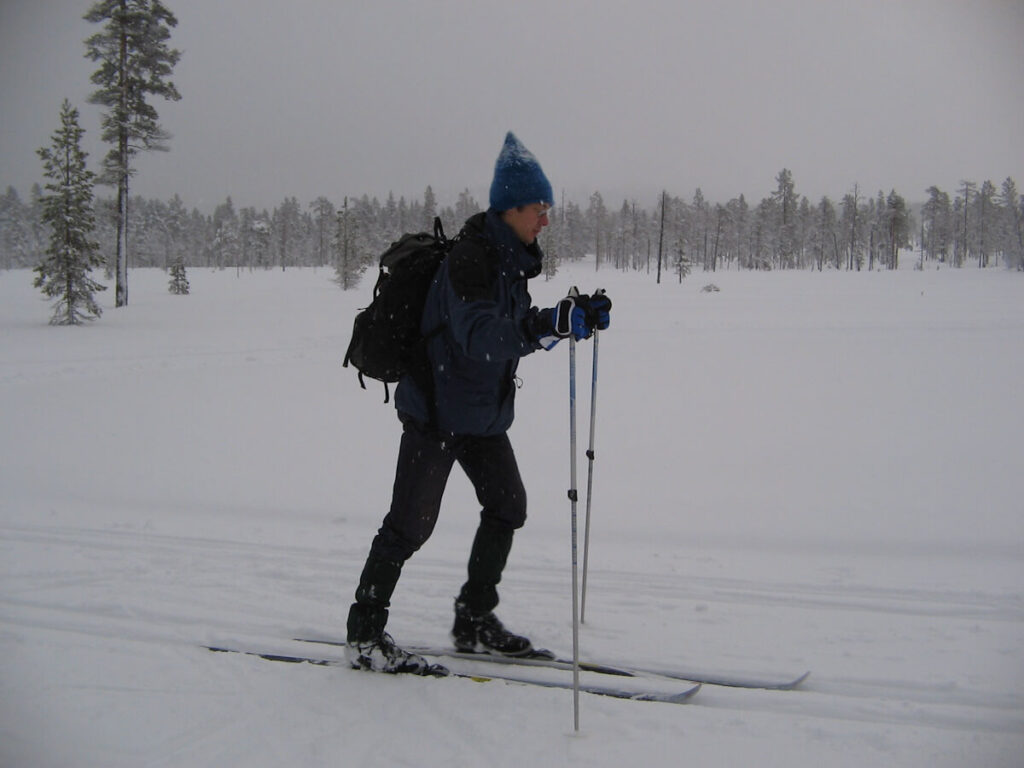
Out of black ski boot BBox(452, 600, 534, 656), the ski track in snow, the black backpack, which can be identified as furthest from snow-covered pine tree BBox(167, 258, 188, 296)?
→ black ski boot BBox(452, 600, 534, 656)

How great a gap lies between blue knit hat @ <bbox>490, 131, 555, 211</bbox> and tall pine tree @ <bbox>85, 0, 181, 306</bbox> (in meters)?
23.1

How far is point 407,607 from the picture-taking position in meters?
3.73

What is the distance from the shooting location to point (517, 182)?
2.82 metres

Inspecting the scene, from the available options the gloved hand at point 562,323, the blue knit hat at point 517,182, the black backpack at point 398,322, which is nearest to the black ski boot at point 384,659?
the black backpack at point 398,322

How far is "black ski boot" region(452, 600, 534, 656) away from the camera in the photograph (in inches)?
126

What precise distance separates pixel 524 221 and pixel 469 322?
634 mm

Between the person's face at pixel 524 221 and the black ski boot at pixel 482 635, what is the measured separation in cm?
201

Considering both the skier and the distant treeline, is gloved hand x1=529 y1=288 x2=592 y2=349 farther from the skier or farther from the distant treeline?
the distant treeline

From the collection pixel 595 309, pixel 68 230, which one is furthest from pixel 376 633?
pixel 68 230

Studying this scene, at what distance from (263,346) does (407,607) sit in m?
12.8

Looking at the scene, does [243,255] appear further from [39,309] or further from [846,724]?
[846,724]

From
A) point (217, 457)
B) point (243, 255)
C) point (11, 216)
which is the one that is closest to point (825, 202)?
point (243, 255)

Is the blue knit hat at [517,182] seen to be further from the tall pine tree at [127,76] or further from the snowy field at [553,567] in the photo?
the tall pine tree at [127,76]

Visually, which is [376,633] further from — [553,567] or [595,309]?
[595,309]
